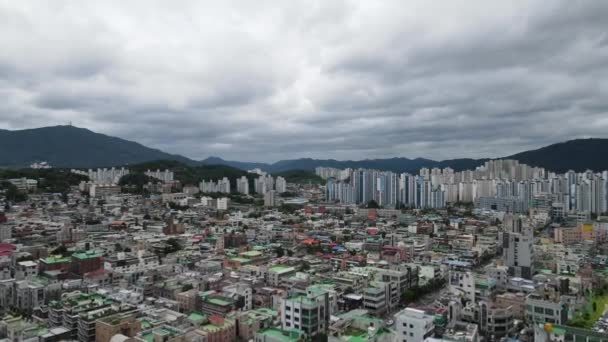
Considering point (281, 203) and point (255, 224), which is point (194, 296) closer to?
Answer: point (255, 224)

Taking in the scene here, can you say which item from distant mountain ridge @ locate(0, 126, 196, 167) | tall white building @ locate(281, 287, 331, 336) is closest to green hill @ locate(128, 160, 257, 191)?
distant mountain ridge @ locate(0, 126, 196, 167)

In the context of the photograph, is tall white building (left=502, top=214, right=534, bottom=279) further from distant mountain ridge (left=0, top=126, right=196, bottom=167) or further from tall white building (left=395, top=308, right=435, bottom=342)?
distant mountain ridge (left=0, top=126, right=196, bottom=167)

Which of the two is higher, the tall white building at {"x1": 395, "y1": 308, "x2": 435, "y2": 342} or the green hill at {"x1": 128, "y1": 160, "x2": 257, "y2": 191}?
the green hill at {"x1": 128, "y1": 160, "x2": 257, "y2": 191}

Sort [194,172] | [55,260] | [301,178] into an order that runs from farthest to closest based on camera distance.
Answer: [301,178] < [194,172] < [55,260]

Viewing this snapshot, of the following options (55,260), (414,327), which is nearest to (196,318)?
(414,327)

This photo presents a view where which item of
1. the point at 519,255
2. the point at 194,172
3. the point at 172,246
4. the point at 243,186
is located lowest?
the point at 172,246

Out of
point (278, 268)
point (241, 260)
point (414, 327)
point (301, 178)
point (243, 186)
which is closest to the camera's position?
point (414, 327)

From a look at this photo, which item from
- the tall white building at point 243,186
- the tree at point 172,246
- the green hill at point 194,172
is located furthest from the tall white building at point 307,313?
the green hill at point 194,172

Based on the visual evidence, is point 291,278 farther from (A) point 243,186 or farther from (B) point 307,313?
(A) point 243,186

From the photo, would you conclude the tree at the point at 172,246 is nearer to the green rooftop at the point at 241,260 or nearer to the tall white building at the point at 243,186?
the green rooftop at the point at 241,260
